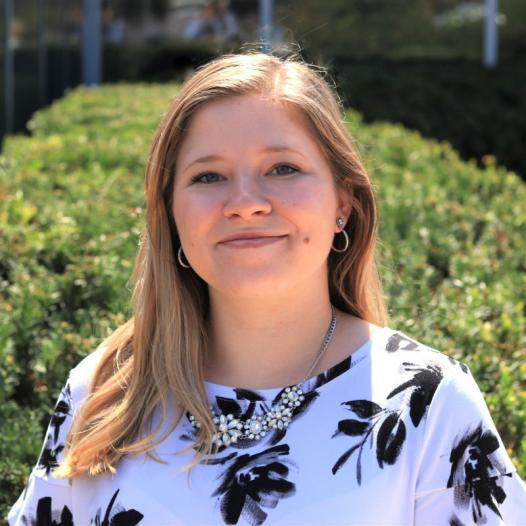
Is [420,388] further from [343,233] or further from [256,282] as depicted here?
[343,233]

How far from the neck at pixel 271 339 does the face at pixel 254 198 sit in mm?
58

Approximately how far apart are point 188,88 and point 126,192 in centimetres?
224

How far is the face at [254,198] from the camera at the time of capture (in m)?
1.95

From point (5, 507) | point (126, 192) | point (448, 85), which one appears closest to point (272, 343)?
point (5, 507)

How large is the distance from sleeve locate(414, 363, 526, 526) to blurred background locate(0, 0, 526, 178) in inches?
390

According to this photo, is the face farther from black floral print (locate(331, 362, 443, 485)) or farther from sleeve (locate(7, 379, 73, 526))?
sleeve (locate(7, 379, 73, 526))

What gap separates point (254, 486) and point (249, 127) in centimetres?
73

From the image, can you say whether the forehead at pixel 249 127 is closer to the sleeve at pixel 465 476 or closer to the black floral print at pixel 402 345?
the black floral print at pixel 402 345

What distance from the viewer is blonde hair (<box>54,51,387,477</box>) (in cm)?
200

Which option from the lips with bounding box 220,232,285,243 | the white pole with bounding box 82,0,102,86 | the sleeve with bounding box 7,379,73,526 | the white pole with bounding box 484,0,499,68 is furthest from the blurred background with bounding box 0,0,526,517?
the white pole with bounding box 82,0,102,86

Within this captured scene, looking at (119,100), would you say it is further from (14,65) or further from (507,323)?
(507,323)

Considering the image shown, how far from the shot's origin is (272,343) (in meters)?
2.07

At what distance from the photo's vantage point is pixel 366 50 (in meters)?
16.6

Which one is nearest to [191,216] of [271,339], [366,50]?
[271,339]
